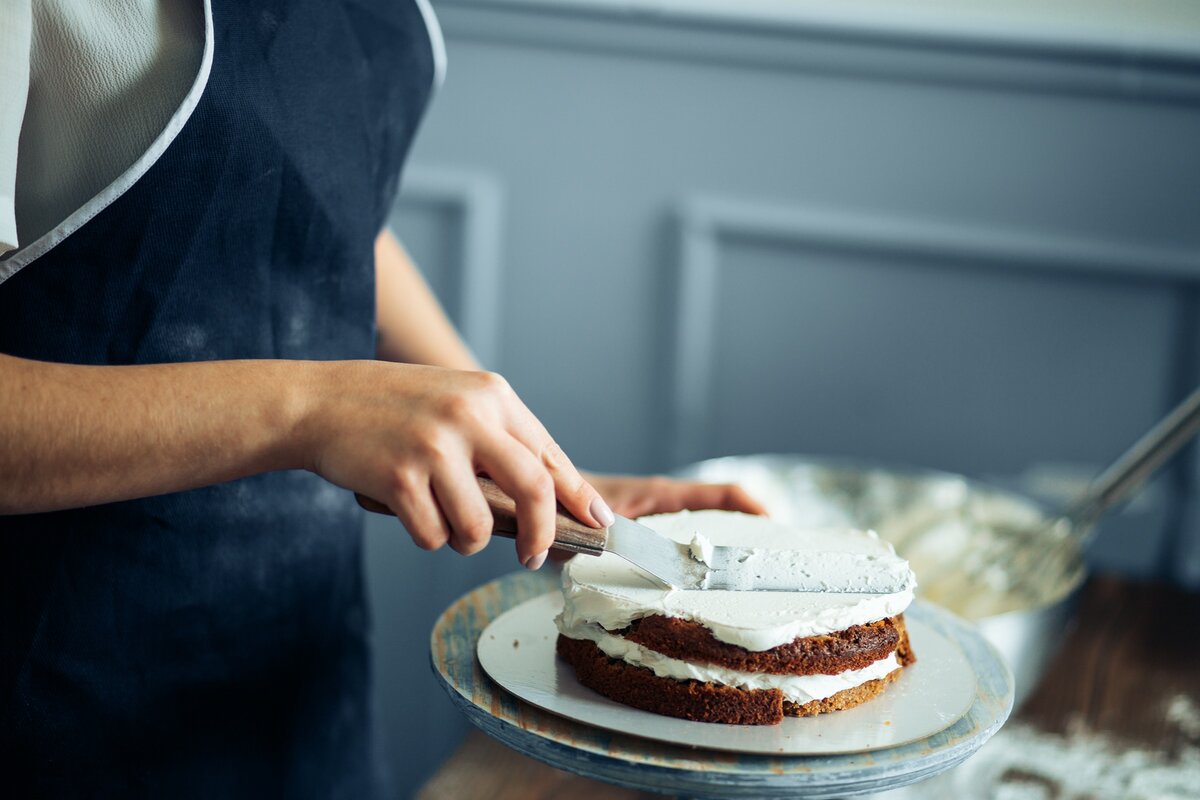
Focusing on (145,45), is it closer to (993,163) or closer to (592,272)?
(592,272)

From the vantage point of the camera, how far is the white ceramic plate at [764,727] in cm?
62

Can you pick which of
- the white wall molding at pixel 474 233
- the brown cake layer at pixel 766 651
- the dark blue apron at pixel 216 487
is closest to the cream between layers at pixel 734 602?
the brown cake layer at pixel 766 651

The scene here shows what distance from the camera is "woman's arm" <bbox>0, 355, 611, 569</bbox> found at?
579 millimetres

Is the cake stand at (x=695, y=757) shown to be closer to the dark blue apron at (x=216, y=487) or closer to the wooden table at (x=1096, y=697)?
the dark blue apron at (x=216, y=487)

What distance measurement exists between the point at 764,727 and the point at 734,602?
0.08 meters

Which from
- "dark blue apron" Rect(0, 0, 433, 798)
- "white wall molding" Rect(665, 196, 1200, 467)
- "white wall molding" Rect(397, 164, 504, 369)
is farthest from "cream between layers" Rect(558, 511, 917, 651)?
"white wall molding" Rect(397, 164, 504, 369)

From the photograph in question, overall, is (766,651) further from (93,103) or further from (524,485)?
(93,103)

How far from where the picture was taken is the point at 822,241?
1512mm

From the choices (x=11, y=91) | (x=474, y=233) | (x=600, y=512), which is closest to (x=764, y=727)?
(x=600, y=512)

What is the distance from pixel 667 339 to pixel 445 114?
45 cm

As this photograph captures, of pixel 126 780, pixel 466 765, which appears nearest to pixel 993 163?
pixel 466 765

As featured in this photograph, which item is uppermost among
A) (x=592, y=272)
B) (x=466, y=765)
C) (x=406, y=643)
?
(x=592, y=272)

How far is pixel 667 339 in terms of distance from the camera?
5.26 ft

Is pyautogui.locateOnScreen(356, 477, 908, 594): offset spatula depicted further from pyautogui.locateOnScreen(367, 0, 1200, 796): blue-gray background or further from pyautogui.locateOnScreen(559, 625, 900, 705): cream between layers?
pyautogui.locateOnScreen(367, 0, 1200, 796): blue-gray background
